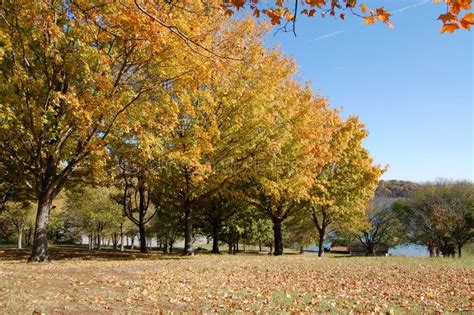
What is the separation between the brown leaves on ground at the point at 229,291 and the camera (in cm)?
704

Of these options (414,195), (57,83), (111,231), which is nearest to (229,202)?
(57,83)

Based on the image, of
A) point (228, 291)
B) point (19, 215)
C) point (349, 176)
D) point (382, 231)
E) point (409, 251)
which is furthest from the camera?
point (409, 251)

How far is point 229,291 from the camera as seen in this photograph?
28.3 feet

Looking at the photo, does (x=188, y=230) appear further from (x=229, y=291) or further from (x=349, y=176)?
(x=349, y=176)

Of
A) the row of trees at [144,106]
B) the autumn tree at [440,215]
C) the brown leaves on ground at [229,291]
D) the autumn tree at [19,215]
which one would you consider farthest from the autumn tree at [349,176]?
the autumn tree at [19,215]

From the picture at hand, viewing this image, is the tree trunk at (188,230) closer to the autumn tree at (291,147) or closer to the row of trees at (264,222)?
the autumn tree at (291,147)

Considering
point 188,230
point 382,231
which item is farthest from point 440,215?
point 188,230

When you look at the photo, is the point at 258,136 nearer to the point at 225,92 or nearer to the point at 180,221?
the point at 225,92

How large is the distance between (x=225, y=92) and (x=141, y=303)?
434 inches

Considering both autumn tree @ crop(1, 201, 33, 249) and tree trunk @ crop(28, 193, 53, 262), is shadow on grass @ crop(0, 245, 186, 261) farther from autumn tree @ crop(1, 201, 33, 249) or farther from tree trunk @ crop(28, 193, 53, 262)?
autumn tree @ crop(1, 201, 33, 249)

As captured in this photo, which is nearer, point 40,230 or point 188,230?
point 40,230

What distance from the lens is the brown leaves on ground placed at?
704 centimetres

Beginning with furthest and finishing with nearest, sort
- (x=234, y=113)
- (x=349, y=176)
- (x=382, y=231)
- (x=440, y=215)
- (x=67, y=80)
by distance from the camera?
(x=382, y=231) < (x=440, y=215) < (x=349, y=176) < (x=234, y=113) < (x=67, y=80)

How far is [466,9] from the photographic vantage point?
3260 millimetres
